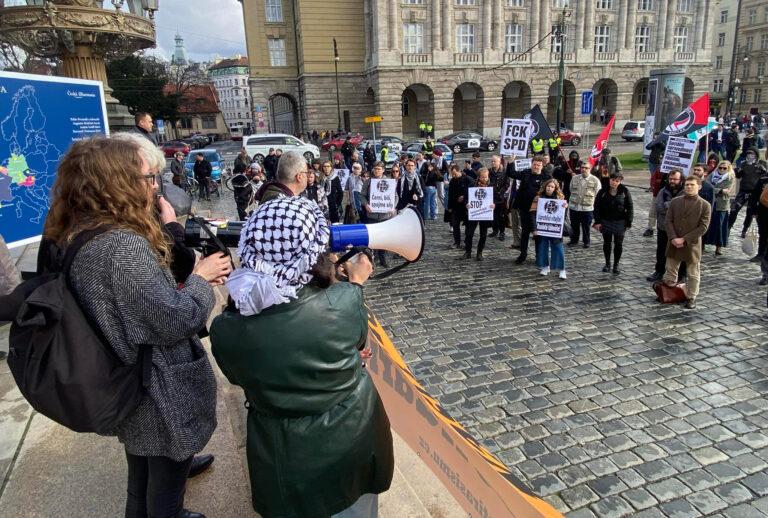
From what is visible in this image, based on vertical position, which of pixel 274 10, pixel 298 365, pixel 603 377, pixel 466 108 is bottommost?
pixel 603 377

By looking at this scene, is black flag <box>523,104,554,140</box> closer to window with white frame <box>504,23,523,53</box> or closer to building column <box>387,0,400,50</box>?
building column <box>387,0,400,50</box>

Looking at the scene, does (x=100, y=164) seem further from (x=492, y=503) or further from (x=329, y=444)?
(x=492, y=503)

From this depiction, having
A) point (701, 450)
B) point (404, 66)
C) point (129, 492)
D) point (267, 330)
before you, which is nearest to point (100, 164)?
point (267, 330)

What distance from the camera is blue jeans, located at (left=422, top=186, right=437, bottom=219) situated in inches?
523

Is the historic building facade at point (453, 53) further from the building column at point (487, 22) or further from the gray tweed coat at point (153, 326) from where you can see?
the gray tweed coat at point (153, 326)

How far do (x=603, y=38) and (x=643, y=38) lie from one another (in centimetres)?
468

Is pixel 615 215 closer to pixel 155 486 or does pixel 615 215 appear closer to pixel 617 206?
pixel 617 206

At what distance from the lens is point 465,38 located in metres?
45.8

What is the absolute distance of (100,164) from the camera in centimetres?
174

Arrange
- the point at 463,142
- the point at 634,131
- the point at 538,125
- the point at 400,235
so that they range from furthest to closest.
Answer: the point at 634,131 < the point at 463,142 < the point at 538,125 < the point at 400,235

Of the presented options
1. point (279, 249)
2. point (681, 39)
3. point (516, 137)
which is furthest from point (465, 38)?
point (279, 249)

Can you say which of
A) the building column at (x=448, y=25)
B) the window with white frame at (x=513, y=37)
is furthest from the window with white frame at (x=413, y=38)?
the window with white frame at (x=513, y=37)

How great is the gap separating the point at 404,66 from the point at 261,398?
150ft

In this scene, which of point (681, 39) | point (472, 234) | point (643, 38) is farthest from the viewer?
point (681, 39)
